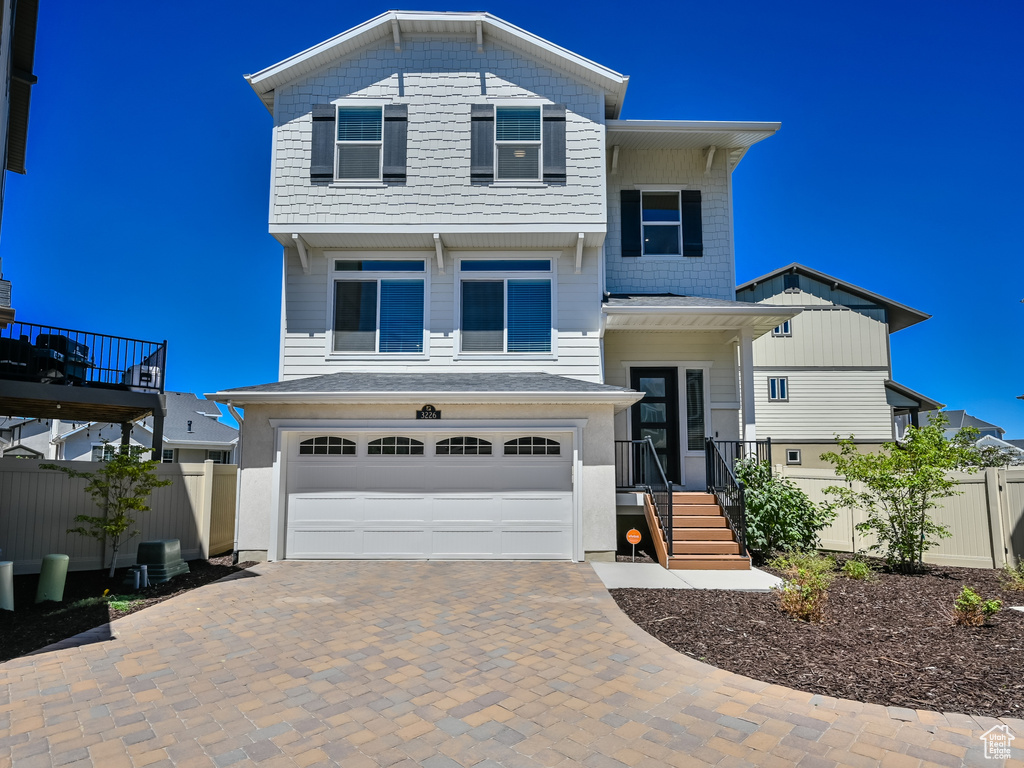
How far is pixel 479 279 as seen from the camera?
1177cm

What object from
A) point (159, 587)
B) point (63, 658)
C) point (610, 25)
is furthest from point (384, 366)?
point (610, 25)

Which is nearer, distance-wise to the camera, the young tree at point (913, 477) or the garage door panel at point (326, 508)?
the young tree at point (913, 477)

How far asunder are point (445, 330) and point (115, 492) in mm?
6124

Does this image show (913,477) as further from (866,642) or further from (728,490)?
(866,642)

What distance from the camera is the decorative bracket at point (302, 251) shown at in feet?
37.5

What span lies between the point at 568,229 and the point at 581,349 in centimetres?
232

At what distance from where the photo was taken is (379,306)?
1177 cm

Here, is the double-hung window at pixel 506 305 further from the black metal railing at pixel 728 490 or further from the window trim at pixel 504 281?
the black metal railing at pixel 728 490

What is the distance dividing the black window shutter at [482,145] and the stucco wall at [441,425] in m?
4.70

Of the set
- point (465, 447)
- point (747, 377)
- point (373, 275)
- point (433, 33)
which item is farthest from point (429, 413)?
point (433, 33)

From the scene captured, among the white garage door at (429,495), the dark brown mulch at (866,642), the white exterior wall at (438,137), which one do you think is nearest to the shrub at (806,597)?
the dark brown mulch at (866,642)

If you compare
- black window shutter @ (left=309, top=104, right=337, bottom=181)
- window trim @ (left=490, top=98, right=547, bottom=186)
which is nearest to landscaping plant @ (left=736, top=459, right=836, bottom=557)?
window trim @ (left=490, top=98, right=547, bottom=186)

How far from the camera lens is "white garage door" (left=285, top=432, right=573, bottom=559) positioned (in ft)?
33.0

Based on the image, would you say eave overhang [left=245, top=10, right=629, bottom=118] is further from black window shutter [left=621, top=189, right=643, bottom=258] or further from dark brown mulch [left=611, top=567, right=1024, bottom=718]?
dark brown mulch [left=611, top=567, right=1024, bottom=718]
